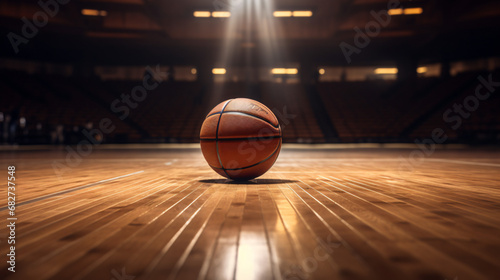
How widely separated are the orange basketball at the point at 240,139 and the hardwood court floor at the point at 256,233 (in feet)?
1.27

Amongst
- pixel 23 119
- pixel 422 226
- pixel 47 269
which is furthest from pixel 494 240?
pixel 23 119

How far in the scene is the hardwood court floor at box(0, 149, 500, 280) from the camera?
1416 mm

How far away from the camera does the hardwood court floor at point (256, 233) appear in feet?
4.65

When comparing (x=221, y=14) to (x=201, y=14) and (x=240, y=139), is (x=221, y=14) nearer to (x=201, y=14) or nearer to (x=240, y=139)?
(x=201, y=14)

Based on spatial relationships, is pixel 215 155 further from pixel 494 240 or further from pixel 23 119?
pixel 23 119

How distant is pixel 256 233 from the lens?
194cm

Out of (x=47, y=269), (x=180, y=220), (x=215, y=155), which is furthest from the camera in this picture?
(x=215, y=155)

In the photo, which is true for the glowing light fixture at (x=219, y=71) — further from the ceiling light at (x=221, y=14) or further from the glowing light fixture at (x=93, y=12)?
the glowing light fixture at (x=93, y=12)

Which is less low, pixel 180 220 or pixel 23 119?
pixel 23 119

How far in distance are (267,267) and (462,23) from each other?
1699 cm

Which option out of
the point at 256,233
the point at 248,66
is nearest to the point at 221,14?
the point at 248,66

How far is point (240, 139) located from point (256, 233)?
1.82m

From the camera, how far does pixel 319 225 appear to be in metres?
2.08

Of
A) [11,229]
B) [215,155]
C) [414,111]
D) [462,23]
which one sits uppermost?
[462,23]
